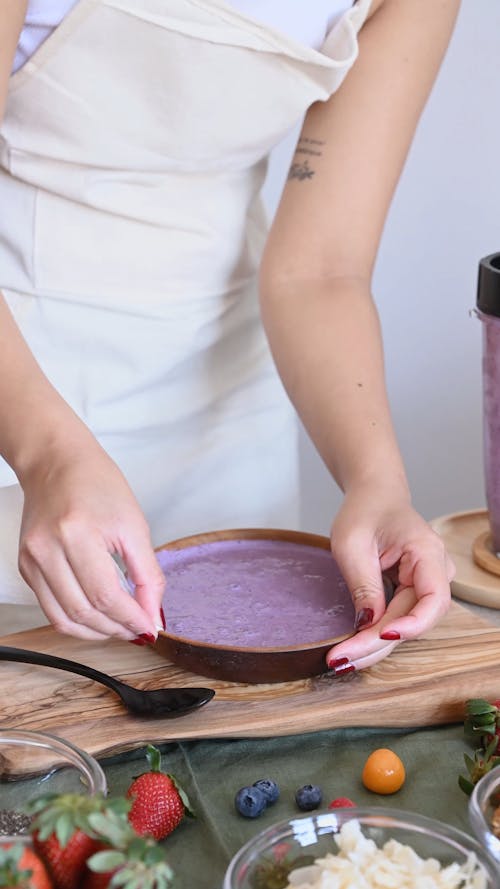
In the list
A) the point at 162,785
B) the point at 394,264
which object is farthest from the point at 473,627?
the point at 394,264

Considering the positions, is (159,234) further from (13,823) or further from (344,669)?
(13,823)

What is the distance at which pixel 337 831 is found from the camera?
2.24 ft

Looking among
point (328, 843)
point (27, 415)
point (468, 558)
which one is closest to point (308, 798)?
point (328, 843)

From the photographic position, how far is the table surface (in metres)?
0.77

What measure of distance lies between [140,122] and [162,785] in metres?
0.69

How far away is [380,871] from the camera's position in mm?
636

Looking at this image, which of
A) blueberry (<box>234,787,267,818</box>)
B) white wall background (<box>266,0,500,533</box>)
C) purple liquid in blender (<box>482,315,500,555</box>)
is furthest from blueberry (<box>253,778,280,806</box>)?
white wall background (<box>266,0,500,533</box>)

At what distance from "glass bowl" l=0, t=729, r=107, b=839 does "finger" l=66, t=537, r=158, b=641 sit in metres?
0.12

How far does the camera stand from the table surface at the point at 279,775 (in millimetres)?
767

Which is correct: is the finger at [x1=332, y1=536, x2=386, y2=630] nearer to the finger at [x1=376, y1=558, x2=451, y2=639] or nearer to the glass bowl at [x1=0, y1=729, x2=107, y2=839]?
the finger at [x1=376, y1=558, x2=451, y2=639]

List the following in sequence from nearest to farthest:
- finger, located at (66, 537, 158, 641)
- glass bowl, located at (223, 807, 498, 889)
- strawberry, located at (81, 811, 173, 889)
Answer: strawberry, located at (81, 811, 173, 889) → glass bowl, located at (223, 807, 498, 889) → finger, located at (66, 537, 158, 641)

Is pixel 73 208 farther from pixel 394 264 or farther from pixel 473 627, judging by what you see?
pixel 394 264

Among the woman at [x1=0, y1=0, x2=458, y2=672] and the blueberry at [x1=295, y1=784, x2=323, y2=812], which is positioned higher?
the woman at [x1=0, y1=0, x2=458, y2=672]

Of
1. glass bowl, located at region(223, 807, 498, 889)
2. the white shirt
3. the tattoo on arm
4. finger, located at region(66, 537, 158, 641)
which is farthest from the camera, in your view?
the tattoo on arm
